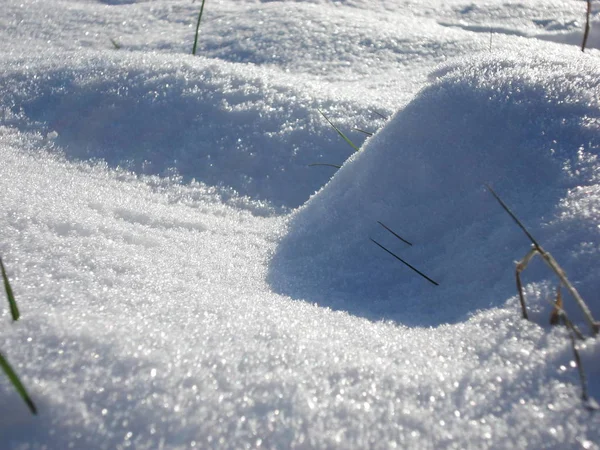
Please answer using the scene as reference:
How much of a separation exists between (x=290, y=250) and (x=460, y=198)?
329 millimetres

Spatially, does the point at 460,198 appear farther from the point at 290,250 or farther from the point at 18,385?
the point at 18,385

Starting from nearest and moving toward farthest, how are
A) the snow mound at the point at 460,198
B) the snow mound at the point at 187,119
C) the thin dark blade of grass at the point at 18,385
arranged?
the thin dark blade of grass at the point at 18,385 → the snow mound at the point at 460,198 → the snow mound at the point at 187,119

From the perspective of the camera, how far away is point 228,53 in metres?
2.13

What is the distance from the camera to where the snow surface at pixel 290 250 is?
62 cm

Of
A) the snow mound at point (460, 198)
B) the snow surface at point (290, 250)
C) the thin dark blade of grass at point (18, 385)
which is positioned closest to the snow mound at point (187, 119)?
the snow surface at point (290, 250)

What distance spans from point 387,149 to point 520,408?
0.60 m

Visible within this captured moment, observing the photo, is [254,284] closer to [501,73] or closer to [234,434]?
[234,434]

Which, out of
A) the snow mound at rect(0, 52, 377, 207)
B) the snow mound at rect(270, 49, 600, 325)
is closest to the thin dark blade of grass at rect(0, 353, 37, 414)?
the snow mound at rect(270, 49, 600, 325)

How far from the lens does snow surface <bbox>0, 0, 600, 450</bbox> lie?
2.04 ft

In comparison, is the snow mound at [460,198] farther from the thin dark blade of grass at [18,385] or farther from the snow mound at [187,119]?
the thin dark blade of grass at [18,385]

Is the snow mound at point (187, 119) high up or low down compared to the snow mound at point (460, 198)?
down

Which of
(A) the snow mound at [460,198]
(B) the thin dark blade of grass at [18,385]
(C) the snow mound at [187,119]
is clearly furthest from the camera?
(C) the snow mound at [187,119]

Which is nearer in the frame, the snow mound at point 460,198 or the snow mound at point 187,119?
the snow mound at point 460,198

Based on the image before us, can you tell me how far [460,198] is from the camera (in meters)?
1.02
